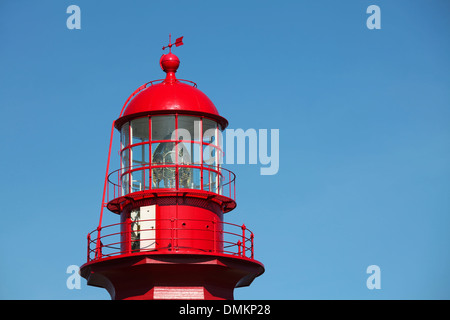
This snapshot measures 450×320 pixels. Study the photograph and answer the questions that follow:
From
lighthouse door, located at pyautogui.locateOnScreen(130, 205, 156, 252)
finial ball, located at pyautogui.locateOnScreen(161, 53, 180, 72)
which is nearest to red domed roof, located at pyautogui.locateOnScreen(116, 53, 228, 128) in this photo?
finial ball, located at pyautogui.locateOnScreen(161, 53, 180, 72)

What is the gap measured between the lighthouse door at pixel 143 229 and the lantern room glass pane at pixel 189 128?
2.38 m

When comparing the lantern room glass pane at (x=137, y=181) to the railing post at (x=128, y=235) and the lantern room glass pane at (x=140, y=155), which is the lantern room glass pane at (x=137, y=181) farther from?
the railing post at (x=128, y=235)

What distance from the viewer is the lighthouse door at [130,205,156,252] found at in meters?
30.5

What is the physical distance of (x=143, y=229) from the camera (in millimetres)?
30734

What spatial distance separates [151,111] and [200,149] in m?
1.82

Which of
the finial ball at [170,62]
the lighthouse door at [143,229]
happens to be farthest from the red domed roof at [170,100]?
the lighthouse door at [143,229]

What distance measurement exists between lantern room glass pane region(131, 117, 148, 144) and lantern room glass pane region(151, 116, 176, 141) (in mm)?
298

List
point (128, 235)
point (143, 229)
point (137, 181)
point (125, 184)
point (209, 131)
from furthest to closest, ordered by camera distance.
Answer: point (209, 131)
point (125, 184)
point (137, 181)
point (128, 235)
point (143, 229)

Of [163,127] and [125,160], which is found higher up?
[163,127]

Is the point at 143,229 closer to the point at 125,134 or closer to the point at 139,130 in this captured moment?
the point at 139,130

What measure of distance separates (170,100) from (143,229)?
390 cm

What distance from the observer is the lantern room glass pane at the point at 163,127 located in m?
31.7

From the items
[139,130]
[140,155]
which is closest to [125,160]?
[140,155]
